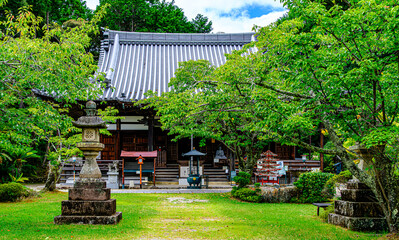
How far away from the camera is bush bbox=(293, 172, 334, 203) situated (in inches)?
461

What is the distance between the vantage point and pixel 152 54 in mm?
23719

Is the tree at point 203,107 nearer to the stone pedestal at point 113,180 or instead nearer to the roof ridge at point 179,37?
the stone pedestal at point 113,180

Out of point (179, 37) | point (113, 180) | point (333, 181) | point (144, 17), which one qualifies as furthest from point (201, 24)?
point (333, 181)

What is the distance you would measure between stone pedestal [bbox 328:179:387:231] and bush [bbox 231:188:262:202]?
14.1 feet

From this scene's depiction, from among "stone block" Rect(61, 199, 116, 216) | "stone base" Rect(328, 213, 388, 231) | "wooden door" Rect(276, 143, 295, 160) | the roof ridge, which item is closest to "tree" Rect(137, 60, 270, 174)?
"stone block" Rect(61, 199, 116, 216)

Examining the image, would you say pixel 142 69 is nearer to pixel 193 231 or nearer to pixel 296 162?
pixel 296 162

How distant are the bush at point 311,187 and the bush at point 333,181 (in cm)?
16

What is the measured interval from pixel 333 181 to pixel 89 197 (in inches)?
342

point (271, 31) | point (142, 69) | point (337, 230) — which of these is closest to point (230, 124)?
point (271, 31)

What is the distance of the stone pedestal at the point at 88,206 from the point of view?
703 centimetres

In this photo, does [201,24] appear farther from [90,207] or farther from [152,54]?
[90,207]

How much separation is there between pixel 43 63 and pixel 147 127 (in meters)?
13.1

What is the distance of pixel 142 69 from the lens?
70.9 feet

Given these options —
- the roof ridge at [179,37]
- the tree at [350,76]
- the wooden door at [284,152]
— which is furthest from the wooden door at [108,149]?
the tree at [350,76]
